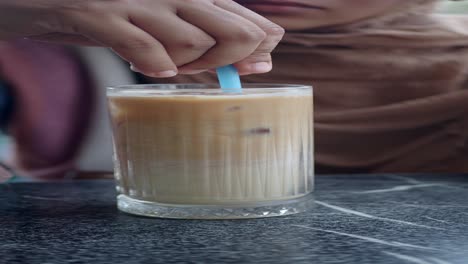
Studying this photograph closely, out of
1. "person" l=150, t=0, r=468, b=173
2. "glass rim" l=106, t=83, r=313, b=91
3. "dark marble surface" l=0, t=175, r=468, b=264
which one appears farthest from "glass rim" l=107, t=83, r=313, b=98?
"person" l=150, t=0, r=468, b=173

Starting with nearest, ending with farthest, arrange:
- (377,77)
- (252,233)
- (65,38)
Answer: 1. (252,233)
2. (65,38)
3. (377,77)

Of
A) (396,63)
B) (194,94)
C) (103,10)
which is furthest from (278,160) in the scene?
(396,63)

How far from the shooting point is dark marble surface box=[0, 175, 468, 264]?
1.88 ft

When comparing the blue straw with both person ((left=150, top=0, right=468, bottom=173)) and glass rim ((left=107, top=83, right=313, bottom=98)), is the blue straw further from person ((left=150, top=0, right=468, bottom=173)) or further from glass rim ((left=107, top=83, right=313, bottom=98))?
person ((left=150, top=0, right=468, bottom=173))

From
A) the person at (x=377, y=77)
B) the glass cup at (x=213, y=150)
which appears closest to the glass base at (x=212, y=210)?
the glass cup at (x=213, y=150)

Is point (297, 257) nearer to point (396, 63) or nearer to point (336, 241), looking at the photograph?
point (336, 241)

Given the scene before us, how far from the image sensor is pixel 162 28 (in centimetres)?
69

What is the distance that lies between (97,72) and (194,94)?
1.28ft

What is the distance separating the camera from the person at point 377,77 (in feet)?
3.41

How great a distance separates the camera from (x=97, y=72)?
1.06 metres

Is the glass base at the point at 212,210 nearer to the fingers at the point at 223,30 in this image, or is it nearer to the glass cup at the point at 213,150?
the glass cup at the point at 213,150

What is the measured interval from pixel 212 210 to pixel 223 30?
6.3 inches

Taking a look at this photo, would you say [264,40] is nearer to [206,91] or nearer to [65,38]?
[206,91]

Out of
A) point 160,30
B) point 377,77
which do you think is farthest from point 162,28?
point 377,77
